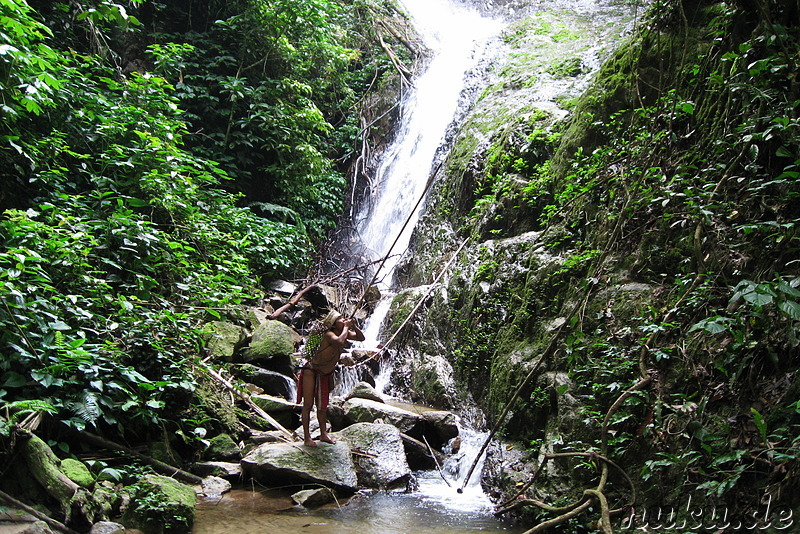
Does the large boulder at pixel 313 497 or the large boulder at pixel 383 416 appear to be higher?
the large boulder at pixel 383 416

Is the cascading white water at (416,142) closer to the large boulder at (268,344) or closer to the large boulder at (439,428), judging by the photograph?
the large boulder at (268,344)

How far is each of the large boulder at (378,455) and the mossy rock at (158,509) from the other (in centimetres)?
172

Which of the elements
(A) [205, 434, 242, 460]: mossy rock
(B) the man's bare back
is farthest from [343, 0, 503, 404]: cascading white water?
(A) [205, 434, 242, 460]: mossy rock

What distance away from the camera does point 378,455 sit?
5.08m

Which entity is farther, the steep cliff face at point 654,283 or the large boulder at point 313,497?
the large boulder at point 313,497

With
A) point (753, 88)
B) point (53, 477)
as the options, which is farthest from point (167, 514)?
point (753, 88)

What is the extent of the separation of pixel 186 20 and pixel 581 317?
1118cm

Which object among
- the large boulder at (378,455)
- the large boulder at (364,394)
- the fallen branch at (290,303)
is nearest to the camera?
the large boulder at (378,455)

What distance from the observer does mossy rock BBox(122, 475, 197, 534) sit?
3.48 m

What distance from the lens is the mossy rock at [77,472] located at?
3497mm

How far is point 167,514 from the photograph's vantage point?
138 inches

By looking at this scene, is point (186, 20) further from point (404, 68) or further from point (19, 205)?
point (19, 205)

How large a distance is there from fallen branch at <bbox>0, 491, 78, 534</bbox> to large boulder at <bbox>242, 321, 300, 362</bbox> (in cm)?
388

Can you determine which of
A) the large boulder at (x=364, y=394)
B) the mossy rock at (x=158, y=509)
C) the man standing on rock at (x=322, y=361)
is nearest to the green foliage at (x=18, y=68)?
the man standing on rock at (x=322, y=361)
